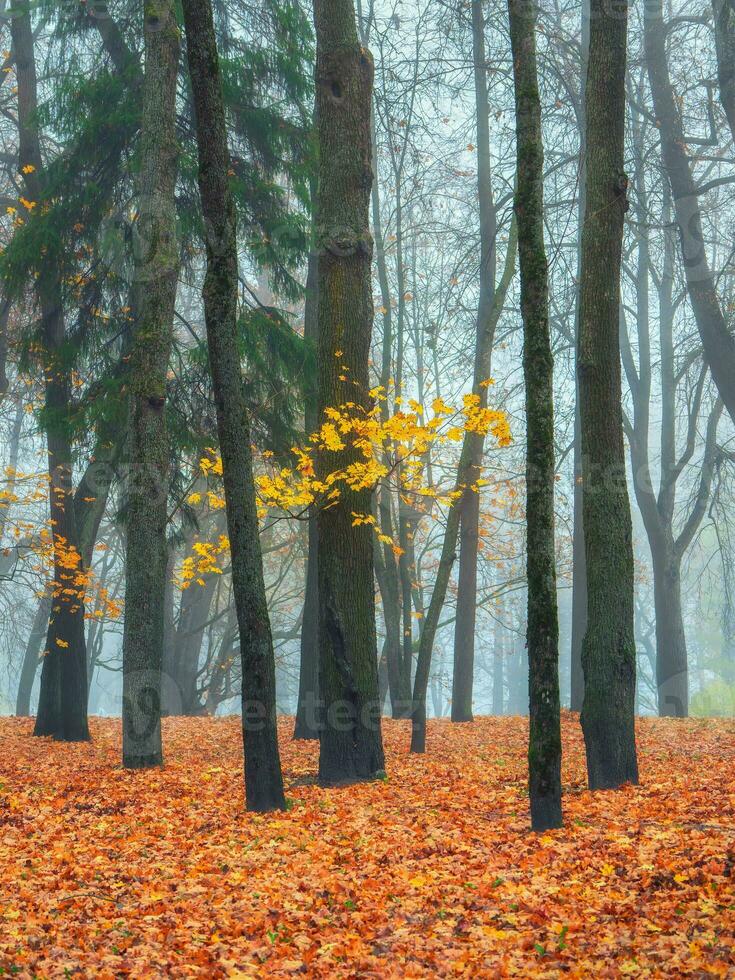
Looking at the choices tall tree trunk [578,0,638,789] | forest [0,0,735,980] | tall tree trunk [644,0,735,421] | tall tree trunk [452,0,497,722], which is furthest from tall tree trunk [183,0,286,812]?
tall tree trunk [452,0,497,722]

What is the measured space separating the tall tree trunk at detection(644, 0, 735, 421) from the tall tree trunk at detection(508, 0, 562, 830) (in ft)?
23.7

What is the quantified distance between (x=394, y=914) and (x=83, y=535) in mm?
9037

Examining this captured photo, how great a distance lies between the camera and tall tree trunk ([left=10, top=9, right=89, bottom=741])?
1191 centimetres

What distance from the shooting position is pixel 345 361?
28.4ft

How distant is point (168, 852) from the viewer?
20.4ft

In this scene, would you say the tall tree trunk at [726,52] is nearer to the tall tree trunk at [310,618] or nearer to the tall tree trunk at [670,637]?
the tall tree trunk at [310,618]

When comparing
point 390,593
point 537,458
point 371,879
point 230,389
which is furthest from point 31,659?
point 537,458

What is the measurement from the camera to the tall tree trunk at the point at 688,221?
12625 mm

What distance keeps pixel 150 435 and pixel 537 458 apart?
4970 mm

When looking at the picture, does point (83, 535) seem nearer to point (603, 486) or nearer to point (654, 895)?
point (603, 486)

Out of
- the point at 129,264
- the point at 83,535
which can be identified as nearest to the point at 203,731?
the point at 83,535

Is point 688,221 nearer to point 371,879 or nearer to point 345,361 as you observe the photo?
point 345,361

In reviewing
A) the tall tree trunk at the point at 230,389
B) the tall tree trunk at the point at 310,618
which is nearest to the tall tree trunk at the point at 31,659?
the tall tree trunk at the point at 310,618

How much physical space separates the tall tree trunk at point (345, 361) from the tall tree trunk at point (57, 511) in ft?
15.3
